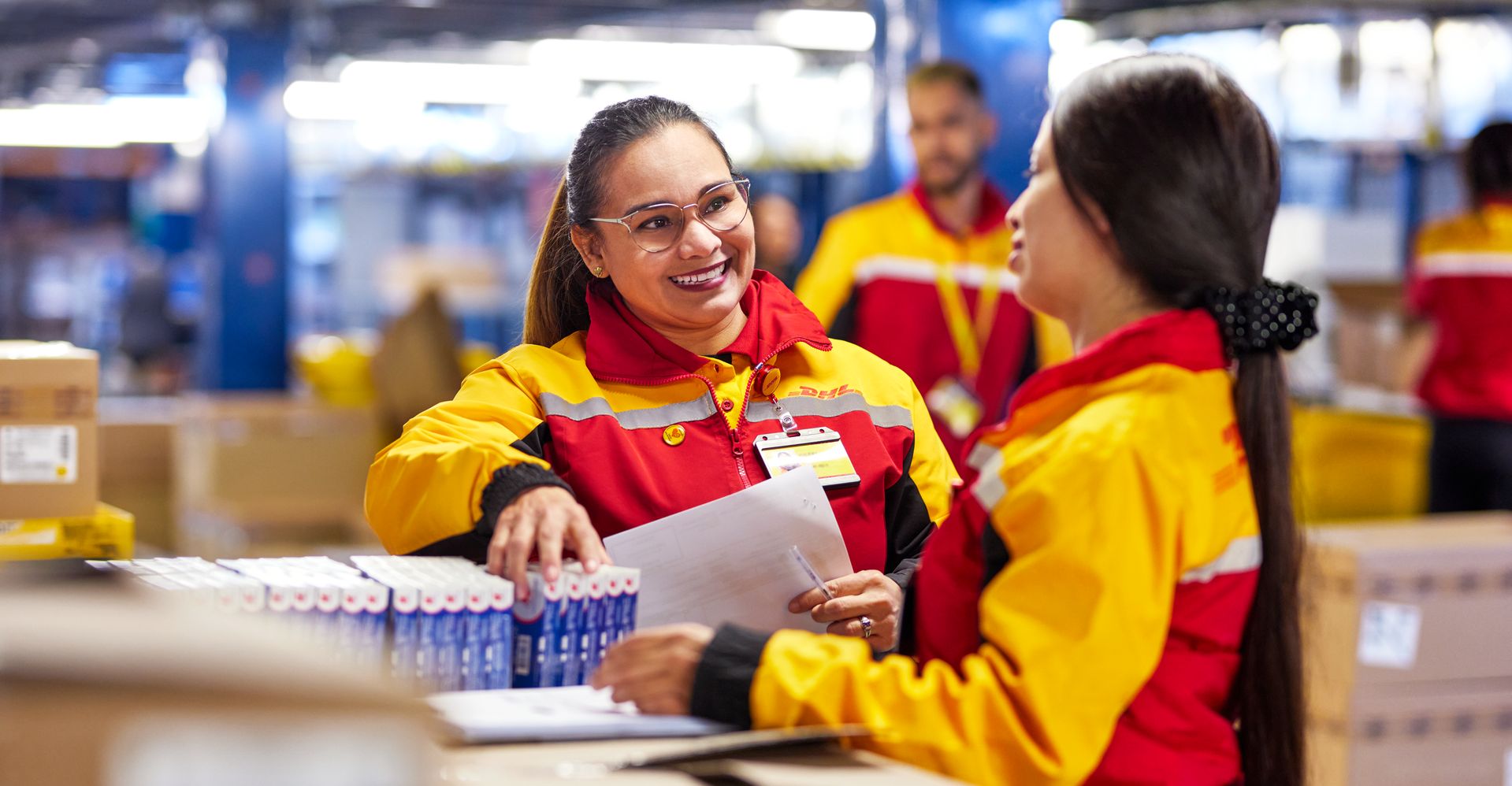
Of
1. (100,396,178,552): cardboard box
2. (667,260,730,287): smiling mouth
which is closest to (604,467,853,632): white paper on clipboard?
(667,260,730,287): smiling mouth

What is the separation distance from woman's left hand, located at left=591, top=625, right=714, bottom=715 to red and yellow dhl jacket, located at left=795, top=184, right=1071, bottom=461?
2645 mm

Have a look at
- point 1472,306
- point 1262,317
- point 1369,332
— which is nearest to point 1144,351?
point 1262,317

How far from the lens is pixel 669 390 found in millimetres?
2074

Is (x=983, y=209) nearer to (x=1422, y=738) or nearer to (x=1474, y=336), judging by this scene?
(x=1422, y=738)

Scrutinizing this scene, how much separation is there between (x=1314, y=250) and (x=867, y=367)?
6.20 m

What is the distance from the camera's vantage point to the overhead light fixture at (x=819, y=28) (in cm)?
989

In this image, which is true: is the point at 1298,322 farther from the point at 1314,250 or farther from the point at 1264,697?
the point at 1314,250

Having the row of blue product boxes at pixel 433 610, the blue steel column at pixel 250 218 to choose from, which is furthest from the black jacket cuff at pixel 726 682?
the blue steel column at pixel 250 218

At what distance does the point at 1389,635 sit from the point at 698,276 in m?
2.27

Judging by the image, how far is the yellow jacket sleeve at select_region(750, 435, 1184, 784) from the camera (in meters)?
1.39

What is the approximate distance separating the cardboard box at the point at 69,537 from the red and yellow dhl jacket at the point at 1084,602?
1340mm

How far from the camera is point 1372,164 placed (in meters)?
9.50

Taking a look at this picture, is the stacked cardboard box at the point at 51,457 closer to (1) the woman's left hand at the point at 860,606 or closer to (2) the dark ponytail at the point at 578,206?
(2) the dark ponytail at the point at 578,206

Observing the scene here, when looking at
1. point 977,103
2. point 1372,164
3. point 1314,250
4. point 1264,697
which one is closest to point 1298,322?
point 1264,697
